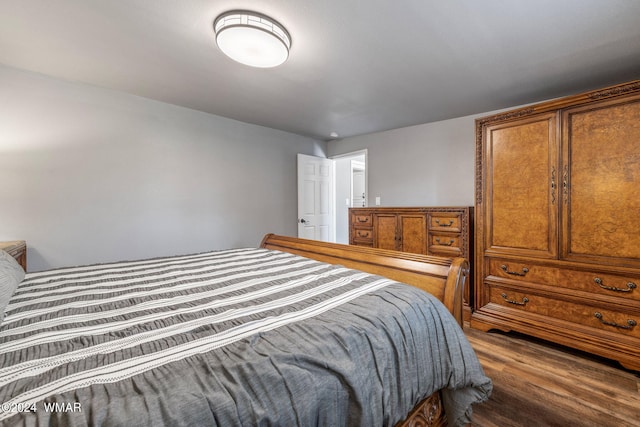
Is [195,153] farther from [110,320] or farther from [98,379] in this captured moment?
[98,379]

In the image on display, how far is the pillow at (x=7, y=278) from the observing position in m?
1.04

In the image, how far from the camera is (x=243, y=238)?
12.7 ft

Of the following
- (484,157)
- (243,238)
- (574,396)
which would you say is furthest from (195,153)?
(574,396)

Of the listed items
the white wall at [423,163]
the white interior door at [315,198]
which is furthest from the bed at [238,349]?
the white interior door at [315,198]

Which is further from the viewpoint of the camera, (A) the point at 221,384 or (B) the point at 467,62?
(B) the point at 467,62

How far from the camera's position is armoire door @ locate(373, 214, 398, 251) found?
3.38 m

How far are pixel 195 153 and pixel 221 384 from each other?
3.30 metres

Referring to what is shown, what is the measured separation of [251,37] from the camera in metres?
1.71

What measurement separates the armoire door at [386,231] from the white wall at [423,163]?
0.68 m

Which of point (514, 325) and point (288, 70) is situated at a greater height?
point (288, 70)

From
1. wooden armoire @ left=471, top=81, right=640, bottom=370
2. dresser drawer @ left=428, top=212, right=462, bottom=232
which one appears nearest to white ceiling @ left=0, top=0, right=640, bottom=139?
wooden armoire @ left=471, top=81, right=640, bottom=370

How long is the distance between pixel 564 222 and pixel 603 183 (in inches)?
14.5

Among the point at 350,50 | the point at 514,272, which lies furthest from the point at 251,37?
the point at 514,272

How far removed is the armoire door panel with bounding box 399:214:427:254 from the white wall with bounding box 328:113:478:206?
676 mm
